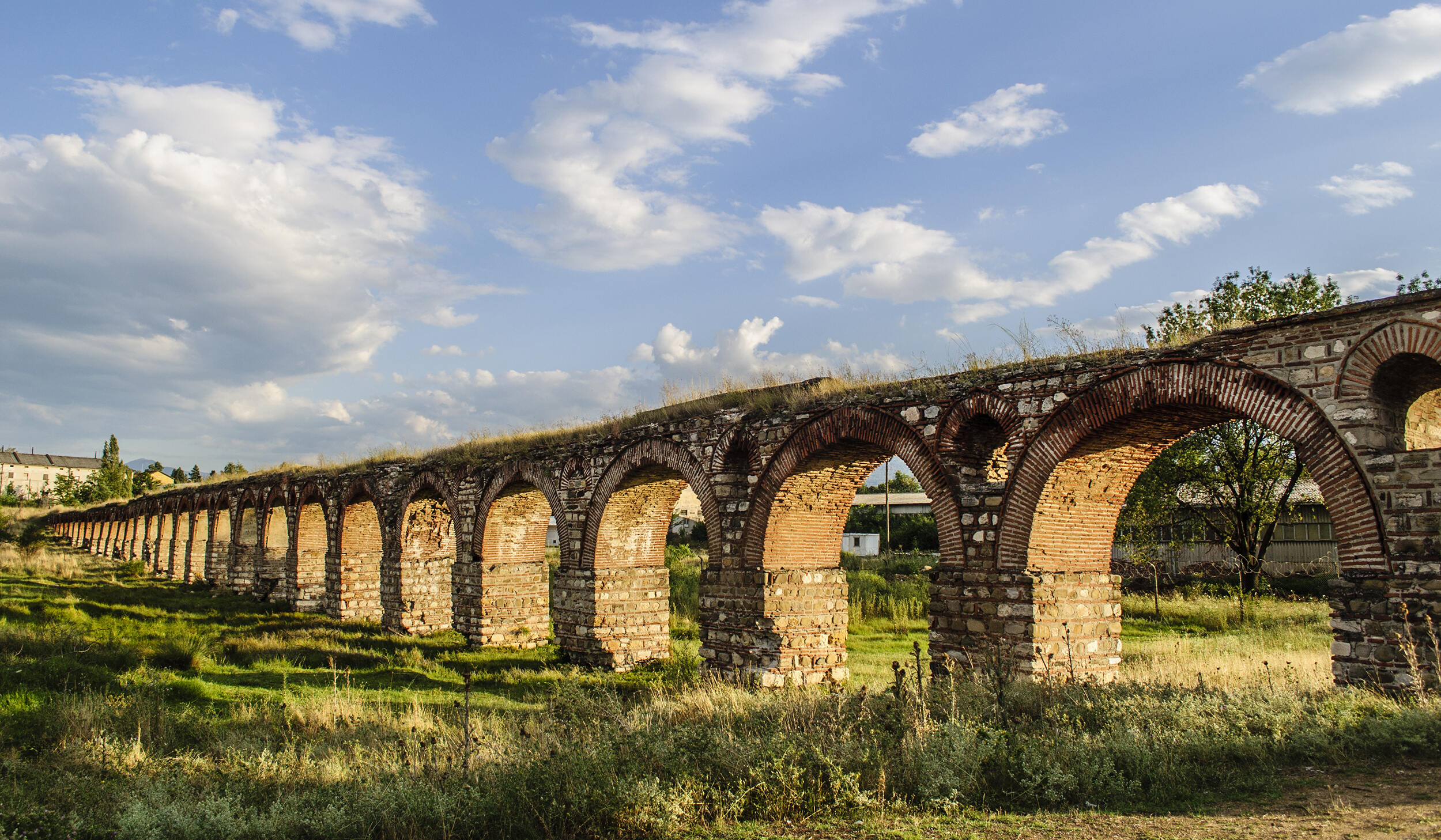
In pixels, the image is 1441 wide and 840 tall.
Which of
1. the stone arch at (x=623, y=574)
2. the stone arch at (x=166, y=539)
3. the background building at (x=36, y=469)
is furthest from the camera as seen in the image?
the background building at (x=36, y=469)

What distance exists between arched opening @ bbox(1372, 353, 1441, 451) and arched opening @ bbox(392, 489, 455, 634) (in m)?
14.6

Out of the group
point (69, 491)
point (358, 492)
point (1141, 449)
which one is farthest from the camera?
point (69, 491)

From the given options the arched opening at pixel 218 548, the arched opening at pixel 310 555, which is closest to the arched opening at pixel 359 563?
the arched opening at pixel 310 555

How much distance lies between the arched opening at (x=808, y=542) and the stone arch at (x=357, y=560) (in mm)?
11335

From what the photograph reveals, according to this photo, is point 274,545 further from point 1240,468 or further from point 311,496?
point 1240,468

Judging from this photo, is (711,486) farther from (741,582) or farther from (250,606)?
(250,606)

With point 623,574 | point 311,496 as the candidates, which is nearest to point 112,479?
point 311,496

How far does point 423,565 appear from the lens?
17.4 m

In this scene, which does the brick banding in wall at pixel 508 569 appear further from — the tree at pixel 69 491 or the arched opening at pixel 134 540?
the tree at pixel 69 491

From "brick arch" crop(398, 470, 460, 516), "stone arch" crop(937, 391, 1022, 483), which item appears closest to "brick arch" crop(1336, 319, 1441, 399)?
"stone arch" crop(937, 391, 1022, 483)

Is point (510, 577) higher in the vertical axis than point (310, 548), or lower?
lower

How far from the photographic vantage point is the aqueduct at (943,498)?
269 inches

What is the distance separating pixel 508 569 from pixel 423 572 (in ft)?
9.61

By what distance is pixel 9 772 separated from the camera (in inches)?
239
